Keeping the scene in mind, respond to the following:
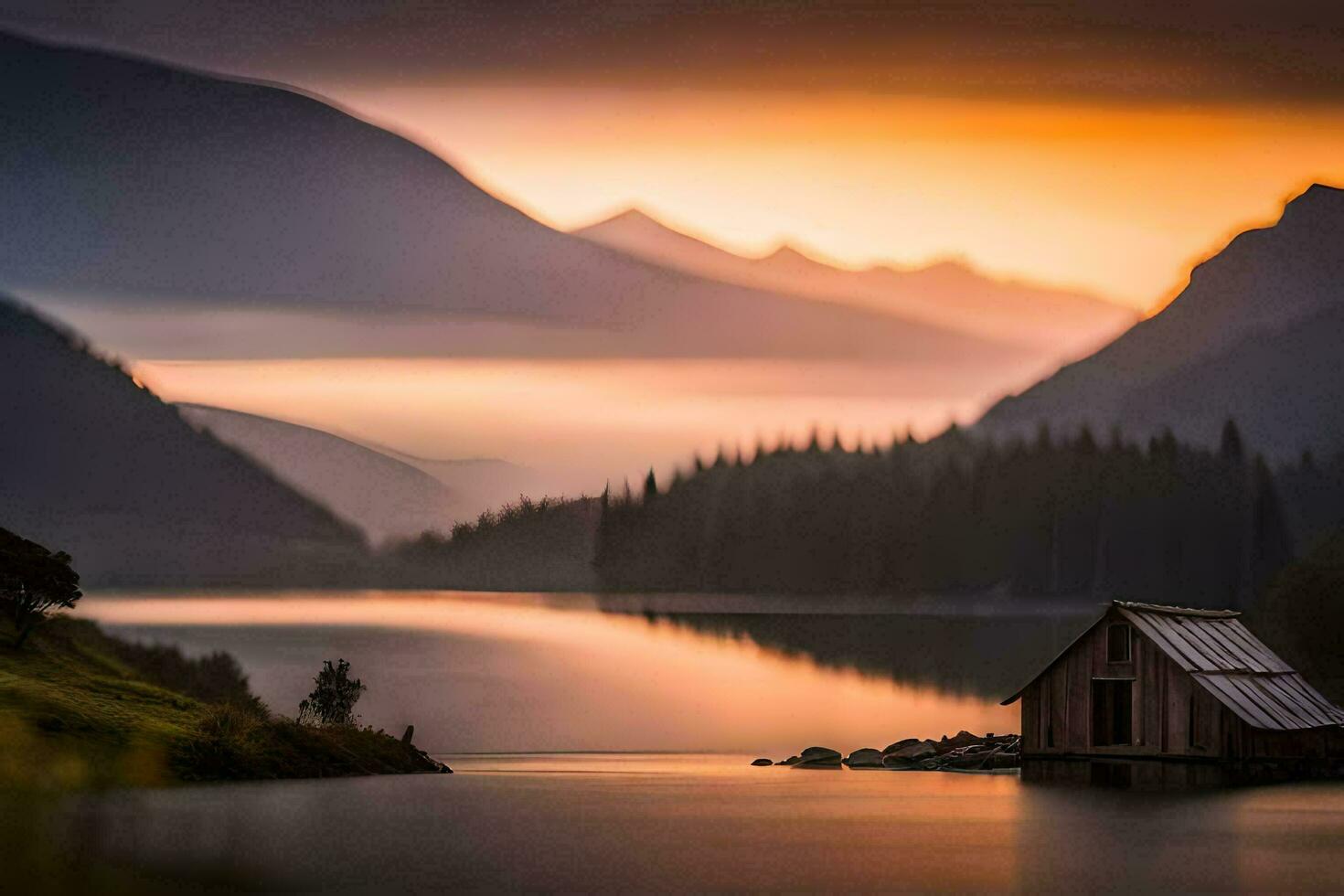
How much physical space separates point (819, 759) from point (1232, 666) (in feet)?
77.8

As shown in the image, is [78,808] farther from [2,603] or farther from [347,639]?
[347,639]

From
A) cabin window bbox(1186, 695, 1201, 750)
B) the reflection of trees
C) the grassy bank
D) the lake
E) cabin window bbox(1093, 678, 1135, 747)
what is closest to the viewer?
the lake

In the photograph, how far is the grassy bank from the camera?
62.2m

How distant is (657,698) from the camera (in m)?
135

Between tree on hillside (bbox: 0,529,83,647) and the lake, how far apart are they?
32.8ft

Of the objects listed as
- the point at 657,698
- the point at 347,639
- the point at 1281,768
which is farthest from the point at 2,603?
the point at 347,639

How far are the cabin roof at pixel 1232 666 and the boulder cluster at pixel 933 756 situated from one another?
799 centimetres

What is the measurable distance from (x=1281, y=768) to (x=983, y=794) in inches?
493

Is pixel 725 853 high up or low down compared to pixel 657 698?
down

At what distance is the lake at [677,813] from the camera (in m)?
49.8

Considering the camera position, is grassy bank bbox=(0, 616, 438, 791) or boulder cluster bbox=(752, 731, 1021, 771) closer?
grassy bank bbox=(0, 616, 438, 791)

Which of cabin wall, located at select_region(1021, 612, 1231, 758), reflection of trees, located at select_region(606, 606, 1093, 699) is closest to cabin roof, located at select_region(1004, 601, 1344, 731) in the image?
cabin wall, located at select_region(1021, 612, 1231, 758)

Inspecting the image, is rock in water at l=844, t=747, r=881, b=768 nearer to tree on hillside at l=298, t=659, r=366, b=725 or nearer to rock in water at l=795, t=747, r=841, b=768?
rock in water at l=795, t=747, r=841, b=768

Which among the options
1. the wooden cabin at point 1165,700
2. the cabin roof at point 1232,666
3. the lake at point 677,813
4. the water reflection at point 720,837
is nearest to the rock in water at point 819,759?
the lake at point 677,813
